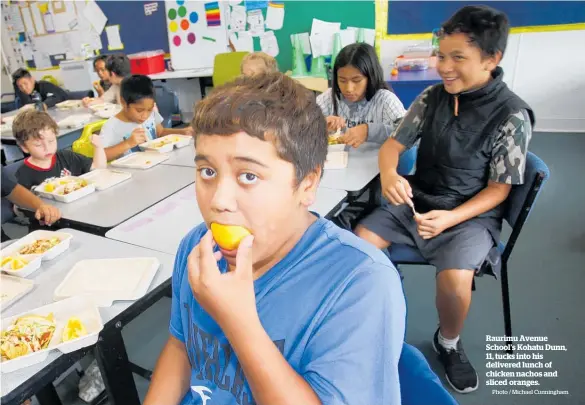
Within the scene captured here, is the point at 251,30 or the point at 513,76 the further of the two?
the point at 251,30

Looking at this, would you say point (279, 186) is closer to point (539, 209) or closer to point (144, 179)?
point (144, 179)

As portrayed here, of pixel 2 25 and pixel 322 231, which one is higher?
pixel 2 25

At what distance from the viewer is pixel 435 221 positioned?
143 cm

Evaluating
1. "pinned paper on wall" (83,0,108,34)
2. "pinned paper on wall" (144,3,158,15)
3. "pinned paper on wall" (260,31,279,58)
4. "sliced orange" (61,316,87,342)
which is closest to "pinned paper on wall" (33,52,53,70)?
"pinned paper on wall" (83,0,108,34)

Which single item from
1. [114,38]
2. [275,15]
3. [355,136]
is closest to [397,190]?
[355,136]

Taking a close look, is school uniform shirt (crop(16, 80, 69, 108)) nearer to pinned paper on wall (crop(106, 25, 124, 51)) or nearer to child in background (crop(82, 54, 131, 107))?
child in background (crop(82, 54, 131, 107))

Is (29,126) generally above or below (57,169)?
above

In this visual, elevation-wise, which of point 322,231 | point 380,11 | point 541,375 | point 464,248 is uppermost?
point 380,11

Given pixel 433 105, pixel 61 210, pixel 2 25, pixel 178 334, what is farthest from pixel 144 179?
pixel 2 25

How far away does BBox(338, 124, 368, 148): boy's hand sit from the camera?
2016mm

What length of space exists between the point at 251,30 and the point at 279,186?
4.58 meters

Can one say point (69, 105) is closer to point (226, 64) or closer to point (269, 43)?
point (226, 64)

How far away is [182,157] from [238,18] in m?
3.15

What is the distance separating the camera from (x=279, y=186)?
62 cm
